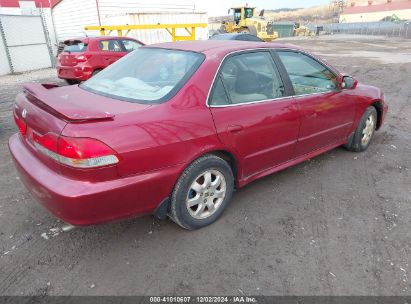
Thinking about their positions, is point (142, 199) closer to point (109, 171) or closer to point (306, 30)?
point (109, 171)

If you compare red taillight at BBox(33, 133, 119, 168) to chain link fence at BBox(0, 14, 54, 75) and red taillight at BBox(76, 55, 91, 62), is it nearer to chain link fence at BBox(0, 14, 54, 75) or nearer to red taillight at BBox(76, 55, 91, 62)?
red taillight at BBox(76, 55, 91, 62)

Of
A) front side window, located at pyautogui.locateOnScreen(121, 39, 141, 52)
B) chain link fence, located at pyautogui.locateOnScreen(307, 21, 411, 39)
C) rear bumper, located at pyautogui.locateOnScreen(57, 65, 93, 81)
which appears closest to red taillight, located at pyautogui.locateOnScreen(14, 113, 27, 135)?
rear bumper, located at pyautogui.locateOnScreen(57, 65, 93, 81)

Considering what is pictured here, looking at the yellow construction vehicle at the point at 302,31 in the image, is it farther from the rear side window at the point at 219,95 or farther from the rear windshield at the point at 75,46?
the rear side window at the point at 219,95

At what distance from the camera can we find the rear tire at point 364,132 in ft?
15.1

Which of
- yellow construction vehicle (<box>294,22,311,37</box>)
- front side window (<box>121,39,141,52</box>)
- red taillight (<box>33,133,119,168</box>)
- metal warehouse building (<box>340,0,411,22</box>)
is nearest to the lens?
red taillight (<box>33,133,119,168</box>)

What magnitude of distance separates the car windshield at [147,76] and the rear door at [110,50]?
658cm

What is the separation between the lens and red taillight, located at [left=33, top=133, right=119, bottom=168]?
7.31ft

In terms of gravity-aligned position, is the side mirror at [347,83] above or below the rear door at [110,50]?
above

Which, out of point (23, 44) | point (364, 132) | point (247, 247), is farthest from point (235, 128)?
point (23, 44)

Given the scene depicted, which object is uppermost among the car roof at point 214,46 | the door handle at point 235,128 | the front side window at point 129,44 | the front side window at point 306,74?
the car roof at point 214,46

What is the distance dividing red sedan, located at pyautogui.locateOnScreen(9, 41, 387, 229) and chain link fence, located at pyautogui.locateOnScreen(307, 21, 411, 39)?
39.4m

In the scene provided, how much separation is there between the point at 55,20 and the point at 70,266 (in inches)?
1051

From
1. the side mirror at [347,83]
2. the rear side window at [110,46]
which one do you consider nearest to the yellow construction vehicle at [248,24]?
the rear side window at [110,46]

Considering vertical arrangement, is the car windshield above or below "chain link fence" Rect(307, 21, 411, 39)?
above
